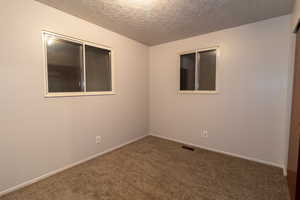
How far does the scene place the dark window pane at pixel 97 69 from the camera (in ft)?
8.36

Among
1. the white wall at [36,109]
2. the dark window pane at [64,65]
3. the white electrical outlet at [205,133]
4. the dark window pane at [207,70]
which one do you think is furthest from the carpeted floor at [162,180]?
the dark window pane at [207,70]

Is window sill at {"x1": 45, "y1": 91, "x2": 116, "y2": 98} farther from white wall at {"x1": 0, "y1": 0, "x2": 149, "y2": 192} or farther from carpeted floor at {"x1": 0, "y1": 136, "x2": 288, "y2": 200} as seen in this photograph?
carpeted floor at {"x1": 0, "y1": 136, "x2": 288, "y2": 200}

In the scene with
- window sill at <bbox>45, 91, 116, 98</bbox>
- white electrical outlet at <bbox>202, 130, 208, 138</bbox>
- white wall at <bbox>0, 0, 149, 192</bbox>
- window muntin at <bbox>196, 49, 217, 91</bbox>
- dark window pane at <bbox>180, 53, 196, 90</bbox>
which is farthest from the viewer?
dark window pane at <bbox>180, 53, 196, 90</bbox>

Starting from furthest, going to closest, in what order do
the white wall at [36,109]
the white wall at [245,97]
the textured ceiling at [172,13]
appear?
the white wall at [245,97]
the textured ceiling at [172,13]
the white wall at [36,109]

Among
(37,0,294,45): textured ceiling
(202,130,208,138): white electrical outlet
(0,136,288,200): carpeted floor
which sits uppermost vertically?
(37,0,294,45): textured ceiling

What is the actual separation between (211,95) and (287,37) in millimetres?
1439

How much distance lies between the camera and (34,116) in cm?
188

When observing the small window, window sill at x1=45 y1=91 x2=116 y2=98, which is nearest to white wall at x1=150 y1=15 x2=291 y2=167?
the small window

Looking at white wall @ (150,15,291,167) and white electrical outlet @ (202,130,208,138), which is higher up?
white wall @ (150,15,291,167)

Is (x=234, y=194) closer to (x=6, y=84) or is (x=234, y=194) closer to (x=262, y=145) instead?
(x=262, y=145)

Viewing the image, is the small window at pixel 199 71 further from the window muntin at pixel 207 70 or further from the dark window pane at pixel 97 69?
the dark window pane at pixel 97 69

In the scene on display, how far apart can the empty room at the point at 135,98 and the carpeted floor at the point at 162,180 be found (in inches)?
0.7

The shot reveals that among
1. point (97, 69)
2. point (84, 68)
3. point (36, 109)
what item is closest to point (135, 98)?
point (97, 69)

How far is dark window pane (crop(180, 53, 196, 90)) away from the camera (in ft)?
10.5
